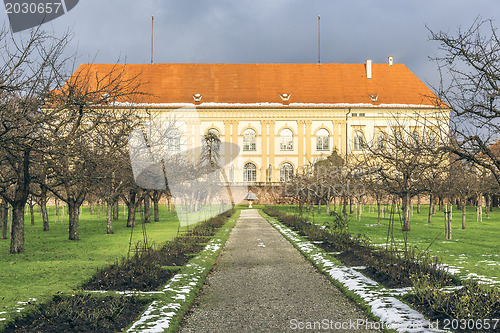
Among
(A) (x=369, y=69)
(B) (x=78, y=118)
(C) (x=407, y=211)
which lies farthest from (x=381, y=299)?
(A) (x=369, y=69)

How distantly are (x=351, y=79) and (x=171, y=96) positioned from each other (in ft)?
102

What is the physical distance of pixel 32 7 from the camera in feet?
37.8

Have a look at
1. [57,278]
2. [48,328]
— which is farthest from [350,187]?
[48,328]

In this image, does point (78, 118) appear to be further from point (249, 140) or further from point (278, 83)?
point (278, 83)

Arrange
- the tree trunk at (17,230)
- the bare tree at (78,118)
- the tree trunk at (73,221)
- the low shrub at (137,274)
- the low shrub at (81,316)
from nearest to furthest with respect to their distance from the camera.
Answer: the low shrub at (81,316), the low shrub at (137,274), the bare tree at (78,118), the tree trunk at (17,230), the tree trunk at (73,221)

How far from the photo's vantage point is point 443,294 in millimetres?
8266

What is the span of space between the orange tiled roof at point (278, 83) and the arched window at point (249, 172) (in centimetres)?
1099

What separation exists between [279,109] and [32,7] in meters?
64.1

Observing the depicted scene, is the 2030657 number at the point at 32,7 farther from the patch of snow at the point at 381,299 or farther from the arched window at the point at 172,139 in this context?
the arched window at the point at 172,139

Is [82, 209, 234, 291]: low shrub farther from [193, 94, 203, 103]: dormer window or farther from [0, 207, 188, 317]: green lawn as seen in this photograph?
[193, 94, 203, 103]: dormer window

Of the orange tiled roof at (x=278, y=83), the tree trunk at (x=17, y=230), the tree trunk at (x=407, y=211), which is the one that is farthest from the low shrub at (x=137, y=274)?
the orange tiled roof at (x=278, y=83)

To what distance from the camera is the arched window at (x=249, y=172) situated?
76062mm

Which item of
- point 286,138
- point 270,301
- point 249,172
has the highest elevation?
point 286,138

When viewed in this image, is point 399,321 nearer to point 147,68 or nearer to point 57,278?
point 57,278
